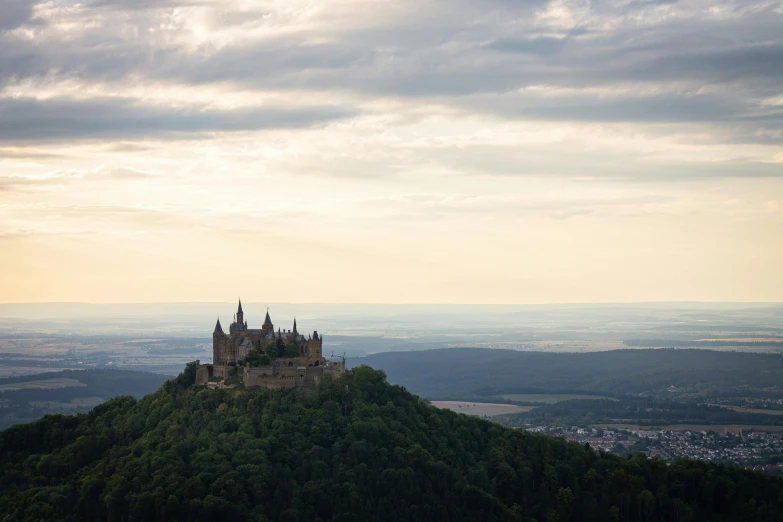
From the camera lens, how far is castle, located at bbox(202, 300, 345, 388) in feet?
386

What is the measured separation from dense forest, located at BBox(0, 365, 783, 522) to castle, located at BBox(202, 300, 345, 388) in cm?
181

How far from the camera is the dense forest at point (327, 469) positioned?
100875 millimetres

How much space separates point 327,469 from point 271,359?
17947 millimetres

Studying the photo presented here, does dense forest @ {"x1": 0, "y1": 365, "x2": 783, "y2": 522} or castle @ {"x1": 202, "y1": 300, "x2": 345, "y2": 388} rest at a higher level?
castle @ {"x1": 202, "y1": 300, "x2": 345, "y2": 388}

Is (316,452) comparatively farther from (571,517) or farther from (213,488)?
(571,517)

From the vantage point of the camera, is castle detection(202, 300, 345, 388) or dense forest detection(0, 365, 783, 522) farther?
castle detection(202, 300, 345, 388)

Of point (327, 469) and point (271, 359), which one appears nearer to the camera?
point (327, 469)

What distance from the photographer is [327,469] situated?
106500 mm

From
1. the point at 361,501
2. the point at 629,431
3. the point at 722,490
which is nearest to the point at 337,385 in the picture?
the point at 361,501

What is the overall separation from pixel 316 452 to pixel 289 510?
9860mm

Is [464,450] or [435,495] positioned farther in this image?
[464,450]

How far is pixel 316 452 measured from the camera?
108 m

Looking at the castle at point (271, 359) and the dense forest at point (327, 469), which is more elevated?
the castle at point (271, 359)

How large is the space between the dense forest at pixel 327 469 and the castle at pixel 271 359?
181cm
